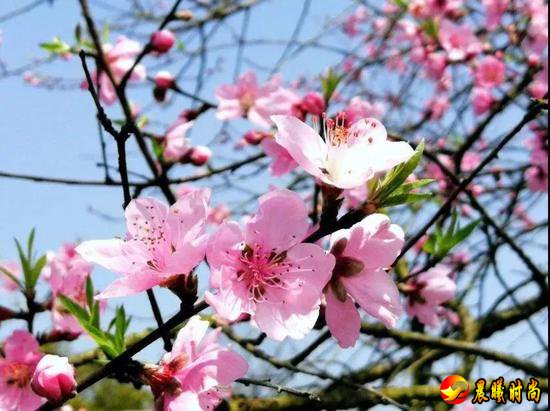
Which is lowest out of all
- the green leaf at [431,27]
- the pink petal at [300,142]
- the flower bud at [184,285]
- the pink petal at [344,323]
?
the green leaf at [431,27]

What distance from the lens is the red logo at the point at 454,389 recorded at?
199 centimetres

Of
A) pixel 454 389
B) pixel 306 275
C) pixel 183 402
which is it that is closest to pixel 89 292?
pixel 183 402

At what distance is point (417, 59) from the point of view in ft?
14.4

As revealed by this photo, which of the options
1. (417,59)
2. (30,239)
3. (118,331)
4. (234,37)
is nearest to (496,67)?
(417,59)

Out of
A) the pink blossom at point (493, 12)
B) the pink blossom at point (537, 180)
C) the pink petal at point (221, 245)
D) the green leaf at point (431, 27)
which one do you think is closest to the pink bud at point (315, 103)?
the pink petal at point (221, 245)

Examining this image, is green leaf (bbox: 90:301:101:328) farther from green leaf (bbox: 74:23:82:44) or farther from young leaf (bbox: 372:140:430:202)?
green leaf (bbox: 74:23:82:44)

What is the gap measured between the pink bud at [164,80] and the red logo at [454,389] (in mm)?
1606

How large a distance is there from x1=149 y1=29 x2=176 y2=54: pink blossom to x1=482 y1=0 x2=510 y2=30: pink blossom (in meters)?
2.90

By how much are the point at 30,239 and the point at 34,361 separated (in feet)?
1.20

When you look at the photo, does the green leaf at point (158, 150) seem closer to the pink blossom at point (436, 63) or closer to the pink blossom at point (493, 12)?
the pink blossom at point (436, 63)

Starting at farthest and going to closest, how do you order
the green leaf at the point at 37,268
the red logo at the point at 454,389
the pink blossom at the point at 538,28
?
the pink blossom at the point at 538,28 < the red logo at the point at 454,389 < the green leaf at the point at 37,268

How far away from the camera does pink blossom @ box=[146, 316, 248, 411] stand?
1.11 m

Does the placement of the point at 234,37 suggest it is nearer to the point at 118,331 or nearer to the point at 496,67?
the point at 496,67

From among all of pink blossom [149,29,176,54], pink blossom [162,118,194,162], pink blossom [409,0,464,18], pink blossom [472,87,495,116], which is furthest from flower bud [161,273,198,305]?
pink blossom [409,0,464,18]
